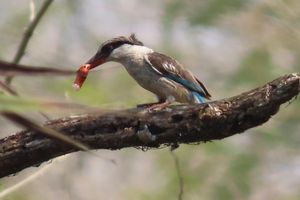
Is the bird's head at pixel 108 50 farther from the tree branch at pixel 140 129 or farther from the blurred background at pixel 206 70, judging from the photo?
the blurred background at pixel 206 70

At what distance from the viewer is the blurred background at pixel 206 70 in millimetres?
7125

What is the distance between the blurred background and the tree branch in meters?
2.92

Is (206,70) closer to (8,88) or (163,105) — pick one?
(163,105)

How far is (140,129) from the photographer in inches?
108

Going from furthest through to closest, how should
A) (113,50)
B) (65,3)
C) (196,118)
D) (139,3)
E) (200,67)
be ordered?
(139,3) < (200,67) < (65,3) < (113,50) < (196,118)

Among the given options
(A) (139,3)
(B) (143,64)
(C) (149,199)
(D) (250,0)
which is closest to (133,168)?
(A) (139,3)

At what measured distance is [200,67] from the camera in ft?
32.7

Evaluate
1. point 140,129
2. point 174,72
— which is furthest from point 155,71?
point 140,129

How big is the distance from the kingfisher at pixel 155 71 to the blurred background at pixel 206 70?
231 cm

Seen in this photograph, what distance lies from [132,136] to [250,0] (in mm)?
4567

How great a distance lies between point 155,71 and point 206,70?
635 cm

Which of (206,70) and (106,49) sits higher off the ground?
(106,49)

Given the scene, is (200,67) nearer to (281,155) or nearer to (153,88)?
(281,155)

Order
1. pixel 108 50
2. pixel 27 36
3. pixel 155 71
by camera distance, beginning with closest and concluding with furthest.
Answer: pixel 108 50 → pixel 155 71 → pixel 27 36
